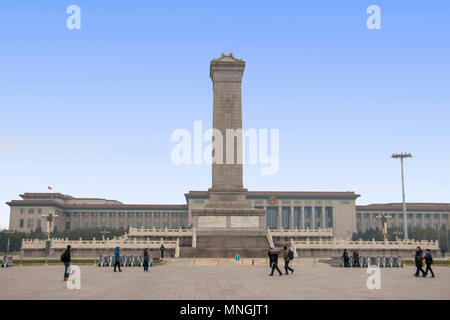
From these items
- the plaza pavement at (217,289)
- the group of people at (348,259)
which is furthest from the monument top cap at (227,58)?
the plaza pavement at (217,289)

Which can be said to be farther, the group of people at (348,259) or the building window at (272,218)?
the building window at (272,218)

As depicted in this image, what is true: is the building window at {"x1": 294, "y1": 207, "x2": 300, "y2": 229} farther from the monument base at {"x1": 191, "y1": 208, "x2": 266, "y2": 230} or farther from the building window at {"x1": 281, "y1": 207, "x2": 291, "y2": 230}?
the monument base at {"x1": 191, "y1": 208, "x2": 266, "y2": 230}

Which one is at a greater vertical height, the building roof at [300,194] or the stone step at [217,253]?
the building roof at [300,194]

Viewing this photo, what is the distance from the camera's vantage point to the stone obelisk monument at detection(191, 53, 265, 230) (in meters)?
63.2

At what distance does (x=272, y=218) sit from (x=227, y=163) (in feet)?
269

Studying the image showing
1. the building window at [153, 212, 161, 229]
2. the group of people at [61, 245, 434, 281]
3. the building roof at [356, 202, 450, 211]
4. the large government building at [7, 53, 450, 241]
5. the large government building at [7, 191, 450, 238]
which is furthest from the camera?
the building window at [153, 212, 161, 229]

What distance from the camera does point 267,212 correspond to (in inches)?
5684

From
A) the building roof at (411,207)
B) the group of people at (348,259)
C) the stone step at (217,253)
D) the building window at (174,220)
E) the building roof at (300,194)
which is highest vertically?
the building roof at (300,194)

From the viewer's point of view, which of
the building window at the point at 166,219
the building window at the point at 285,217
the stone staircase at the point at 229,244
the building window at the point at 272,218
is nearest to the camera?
the stone staircase at the point at 229,244

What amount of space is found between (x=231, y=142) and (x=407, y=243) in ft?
87.9

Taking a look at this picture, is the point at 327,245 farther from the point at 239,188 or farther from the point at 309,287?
the point at 309,287

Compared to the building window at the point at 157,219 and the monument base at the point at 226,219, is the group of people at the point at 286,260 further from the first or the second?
the building window at the point at 157,219

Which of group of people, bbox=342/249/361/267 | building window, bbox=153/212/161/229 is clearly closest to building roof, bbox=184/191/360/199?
building window, bbox=153/212/161/229

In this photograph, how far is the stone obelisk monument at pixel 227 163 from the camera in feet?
208
